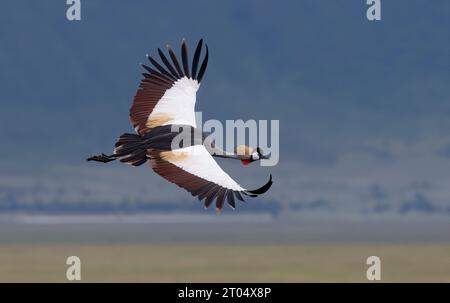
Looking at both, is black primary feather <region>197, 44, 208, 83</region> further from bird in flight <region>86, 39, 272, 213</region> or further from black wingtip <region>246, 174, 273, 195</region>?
black wingtip <region>246, 174, 273, 195</region>

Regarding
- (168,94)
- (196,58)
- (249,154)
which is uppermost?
(196,58)

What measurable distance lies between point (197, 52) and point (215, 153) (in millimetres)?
3813

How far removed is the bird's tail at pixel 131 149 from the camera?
1878 cm

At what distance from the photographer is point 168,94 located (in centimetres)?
2217

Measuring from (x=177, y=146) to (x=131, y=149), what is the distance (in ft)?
3.95

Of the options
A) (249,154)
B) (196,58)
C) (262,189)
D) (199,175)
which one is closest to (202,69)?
(196,58)

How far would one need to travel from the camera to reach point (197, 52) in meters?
22.2

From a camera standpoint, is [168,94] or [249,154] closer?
[249,154]

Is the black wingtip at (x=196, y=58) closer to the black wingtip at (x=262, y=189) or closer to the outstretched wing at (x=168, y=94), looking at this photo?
the outstretched wing at (x=168, y=94)

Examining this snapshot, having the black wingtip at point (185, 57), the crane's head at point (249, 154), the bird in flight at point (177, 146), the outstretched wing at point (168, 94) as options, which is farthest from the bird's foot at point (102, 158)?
the black wingtip at point (185, 57)

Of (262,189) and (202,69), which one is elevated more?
(202,69)

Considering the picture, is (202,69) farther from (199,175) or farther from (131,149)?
(199,175)

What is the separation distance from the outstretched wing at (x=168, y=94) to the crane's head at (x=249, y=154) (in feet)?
5.84

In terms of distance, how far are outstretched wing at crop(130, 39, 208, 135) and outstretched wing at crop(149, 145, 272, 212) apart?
1.97 m
